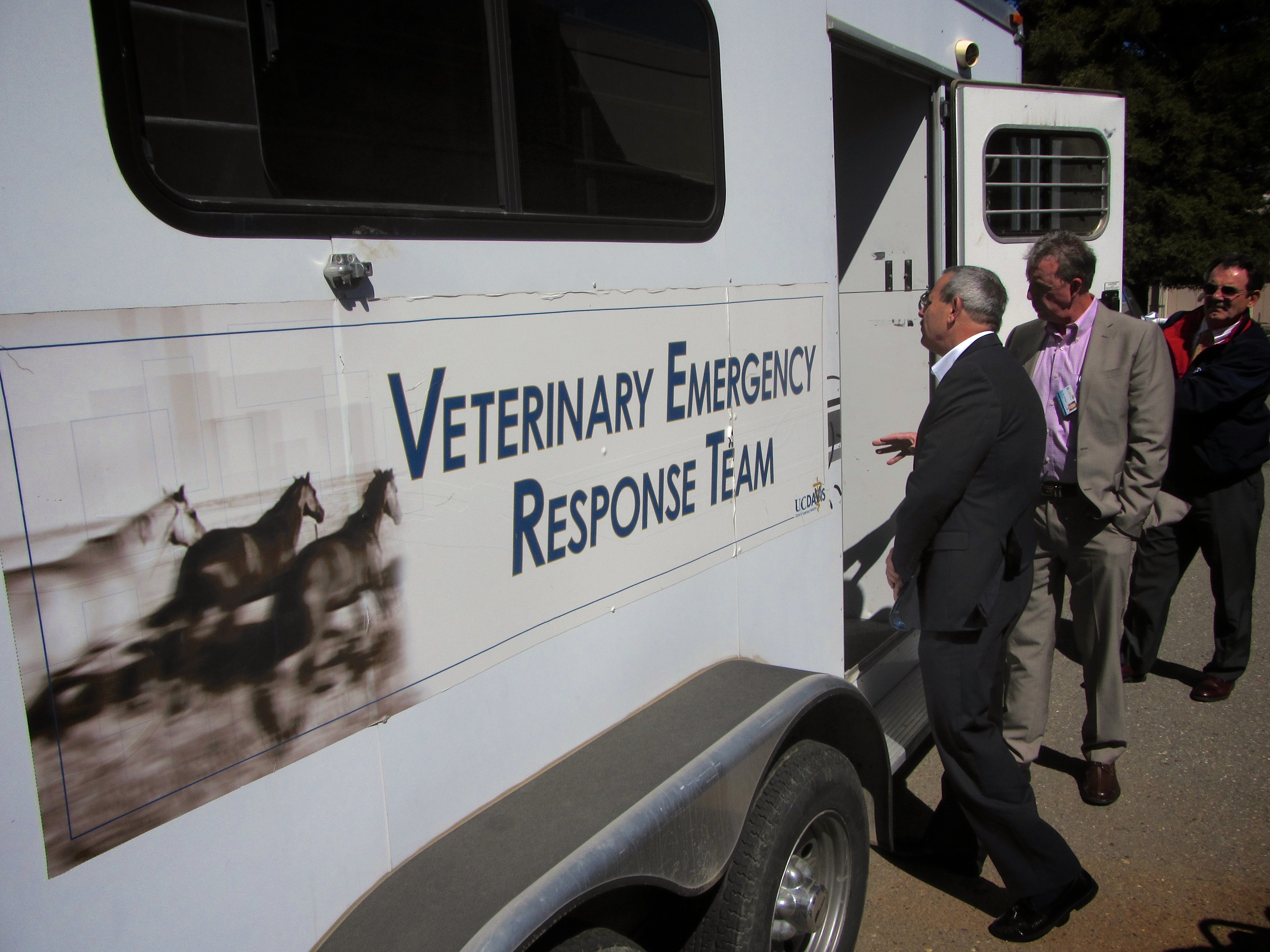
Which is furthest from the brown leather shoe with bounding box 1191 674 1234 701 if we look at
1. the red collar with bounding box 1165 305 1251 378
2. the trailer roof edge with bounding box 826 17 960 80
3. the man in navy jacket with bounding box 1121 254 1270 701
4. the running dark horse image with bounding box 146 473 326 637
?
the running dark horse image with bounding box 146 473 326 637

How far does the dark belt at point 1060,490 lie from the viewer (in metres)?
3.04

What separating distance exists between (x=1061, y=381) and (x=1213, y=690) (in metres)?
1.96

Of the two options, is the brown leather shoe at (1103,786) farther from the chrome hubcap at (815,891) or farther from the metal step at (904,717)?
the chrome hubcap at (815,891)

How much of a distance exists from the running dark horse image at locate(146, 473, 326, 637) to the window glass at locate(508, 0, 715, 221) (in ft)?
2.21

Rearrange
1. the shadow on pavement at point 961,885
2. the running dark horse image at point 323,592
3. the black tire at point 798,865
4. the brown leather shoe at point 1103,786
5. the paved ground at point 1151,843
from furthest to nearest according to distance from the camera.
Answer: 1. the brown leather shoe at point 1103,786
2. the shadow on pavement at point 961,885
3. the paved ground at point 1151,843
4. the black tire at point 798,865
5. the running dark horse image at point 323,592

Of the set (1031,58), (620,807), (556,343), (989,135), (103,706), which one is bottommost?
(620,807)

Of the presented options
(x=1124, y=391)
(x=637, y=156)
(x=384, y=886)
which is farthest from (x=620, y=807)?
(x=1124, y=391)

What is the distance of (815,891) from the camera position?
2182 mm

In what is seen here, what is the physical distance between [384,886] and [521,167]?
1.19 metres

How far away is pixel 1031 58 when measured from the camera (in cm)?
1587

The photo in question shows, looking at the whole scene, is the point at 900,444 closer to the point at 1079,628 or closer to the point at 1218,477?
the point at 1079,628

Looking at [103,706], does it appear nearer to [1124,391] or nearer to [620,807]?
[620,807]

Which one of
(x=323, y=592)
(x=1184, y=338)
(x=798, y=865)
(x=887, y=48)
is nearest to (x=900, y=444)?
(x=887, y=48)

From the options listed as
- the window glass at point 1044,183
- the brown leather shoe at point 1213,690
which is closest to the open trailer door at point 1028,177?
the window glass at point 1044,183
